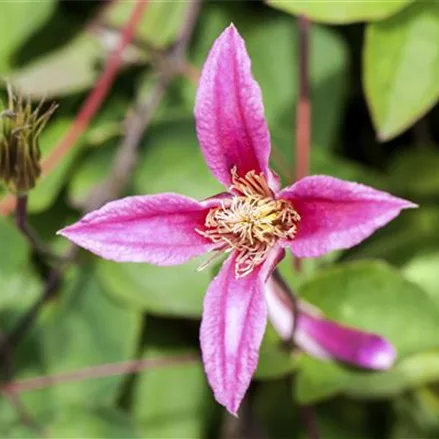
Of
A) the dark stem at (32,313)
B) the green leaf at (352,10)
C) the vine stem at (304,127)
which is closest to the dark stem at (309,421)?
the vine stem at (304,127)

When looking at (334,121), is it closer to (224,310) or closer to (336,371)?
(336,371)

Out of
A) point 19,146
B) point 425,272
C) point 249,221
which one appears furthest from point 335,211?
point 425,272

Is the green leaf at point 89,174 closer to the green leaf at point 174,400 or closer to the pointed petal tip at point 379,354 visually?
the green leaf at point 174,400

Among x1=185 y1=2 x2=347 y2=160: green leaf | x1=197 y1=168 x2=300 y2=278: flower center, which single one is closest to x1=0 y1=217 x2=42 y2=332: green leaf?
x1=185 y1=2 x2=347 y2=160: green leaf

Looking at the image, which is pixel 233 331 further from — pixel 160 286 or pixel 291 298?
pixel 160 286

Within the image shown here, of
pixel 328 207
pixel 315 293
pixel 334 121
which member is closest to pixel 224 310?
pixel 328 207

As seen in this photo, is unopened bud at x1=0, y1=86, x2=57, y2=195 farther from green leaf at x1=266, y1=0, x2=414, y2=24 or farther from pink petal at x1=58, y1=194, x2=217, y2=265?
green leaf at x1=266, y1=0, x2=414, y2=24
